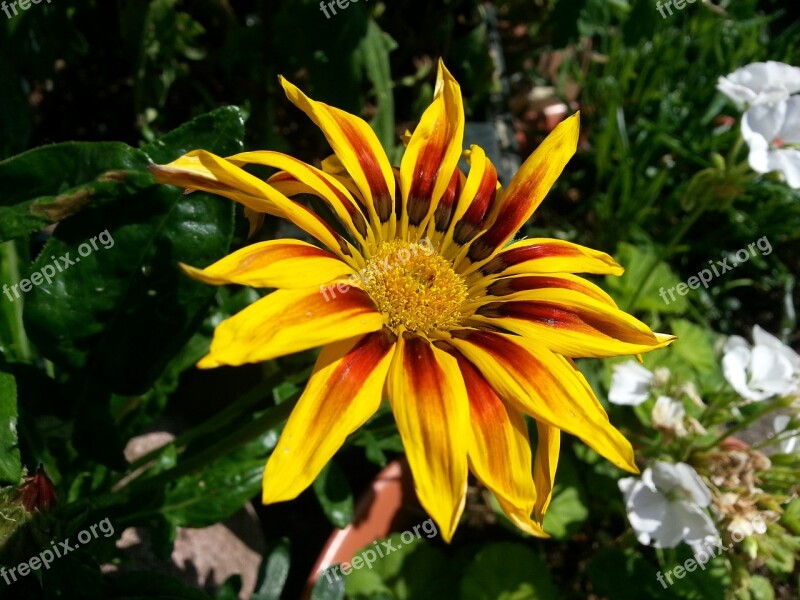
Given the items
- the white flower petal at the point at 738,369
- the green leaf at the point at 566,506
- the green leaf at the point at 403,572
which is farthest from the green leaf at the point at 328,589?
the white flower petal at the point at 738,369

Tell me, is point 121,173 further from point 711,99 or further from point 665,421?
point 711,99

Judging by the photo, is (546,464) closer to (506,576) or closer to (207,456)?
(207,456)

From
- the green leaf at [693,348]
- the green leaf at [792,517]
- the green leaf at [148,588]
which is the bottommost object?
the green leaf at [792,517]

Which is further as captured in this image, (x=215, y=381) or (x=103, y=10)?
(x=103, y=10)

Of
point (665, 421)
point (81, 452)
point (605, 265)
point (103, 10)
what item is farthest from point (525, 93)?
point (81, 452)

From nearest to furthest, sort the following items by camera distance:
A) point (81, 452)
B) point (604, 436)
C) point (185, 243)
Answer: point (604, 436) → point (185, 243) → point (81, 452)

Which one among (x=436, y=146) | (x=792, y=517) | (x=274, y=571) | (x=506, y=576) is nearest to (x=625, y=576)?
(x=506, y=576)

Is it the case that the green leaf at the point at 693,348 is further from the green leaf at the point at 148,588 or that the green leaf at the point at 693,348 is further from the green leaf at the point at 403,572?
the green leaf at the point at 148,588
